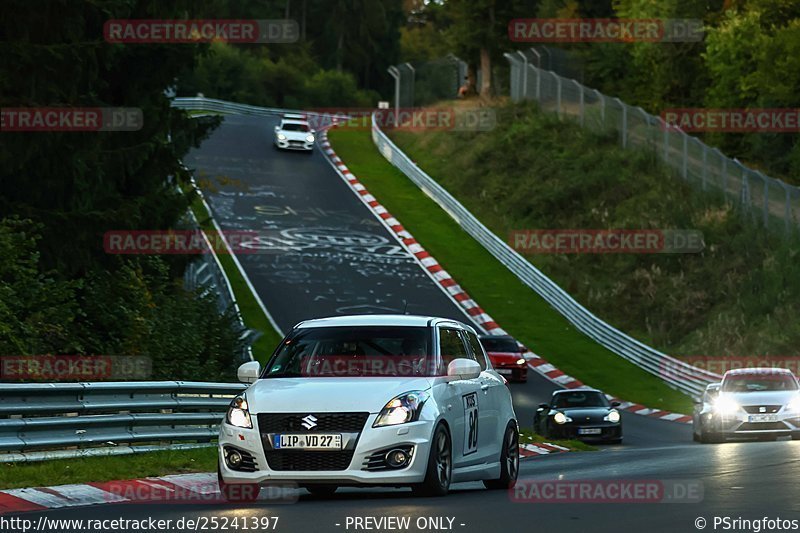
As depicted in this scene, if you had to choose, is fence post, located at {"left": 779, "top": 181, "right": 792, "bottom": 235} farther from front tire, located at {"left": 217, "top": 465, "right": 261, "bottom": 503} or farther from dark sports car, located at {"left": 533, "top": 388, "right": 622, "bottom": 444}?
front tire, located at {"left": 217, "top": 465, "right": 261, "bottom": 503}

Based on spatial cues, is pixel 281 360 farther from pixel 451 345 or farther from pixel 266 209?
pixel 266 209

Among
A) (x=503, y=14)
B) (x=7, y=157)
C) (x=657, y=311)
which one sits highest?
(x=503, y=14)

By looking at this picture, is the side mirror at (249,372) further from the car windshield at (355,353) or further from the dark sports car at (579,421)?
the dark sports car at (579,421)

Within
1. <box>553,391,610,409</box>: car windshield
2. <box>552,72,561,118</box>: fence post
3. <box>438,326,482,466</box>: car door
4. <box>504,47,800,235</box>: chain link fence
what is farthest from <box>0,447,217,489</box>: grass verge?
<box>552,72,561,118</box>: fence post

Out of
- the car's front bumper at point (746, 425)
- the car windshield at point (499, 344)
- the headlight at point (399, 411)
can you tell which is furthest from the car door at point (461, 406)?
the car windshield at point (499, 344)

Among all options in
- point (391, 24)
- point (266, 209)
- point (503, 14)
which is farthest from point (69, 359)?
point (391, 24)

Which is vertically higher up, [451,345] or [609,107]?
[609,107]

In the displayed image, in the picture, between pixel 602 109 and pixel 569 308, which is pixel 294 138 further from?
pixel 569 308

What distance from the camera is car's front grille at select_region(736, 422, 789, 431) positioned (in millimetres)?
25828

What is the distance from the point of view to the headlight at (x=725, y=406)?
26188 mm

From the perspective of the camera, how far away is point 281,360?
44.3ft

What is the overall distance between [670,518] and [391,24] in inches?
5183

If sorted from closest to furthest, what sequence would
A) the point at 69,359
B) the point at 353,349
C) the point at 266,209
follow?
the point at 353,349
the point at 69,359
the point at 266,209

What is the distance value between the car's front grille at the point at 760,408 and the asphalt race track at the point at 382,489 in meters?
1.32
